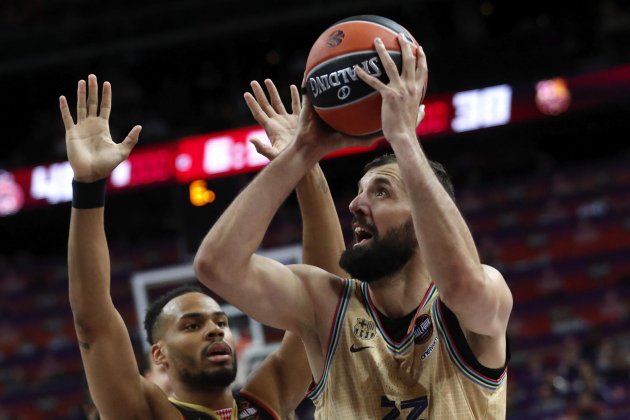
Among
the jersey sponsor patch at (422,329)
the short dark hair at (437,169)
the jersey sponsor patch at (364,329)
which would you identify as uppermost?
the short dark hair at (437,169)

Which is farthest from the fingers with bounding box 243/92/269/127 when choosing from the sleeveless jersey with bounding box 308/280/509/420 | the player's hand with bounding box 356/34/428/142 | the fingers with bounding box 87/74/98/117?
the sleeveless jersey with bounding box 308/280/509/420

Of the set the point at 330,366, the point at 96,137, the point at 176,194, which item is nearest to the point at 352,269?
the point at 330,366

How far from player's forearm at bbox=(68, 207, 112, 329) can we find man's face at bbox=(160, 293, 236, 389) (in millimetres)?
605

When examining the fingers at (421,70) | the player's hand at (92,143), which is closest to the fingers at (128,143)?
the player's hand at (92,143)

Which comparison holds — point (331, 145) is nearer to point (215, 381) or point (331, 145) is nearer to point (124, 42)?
point (215, 381)

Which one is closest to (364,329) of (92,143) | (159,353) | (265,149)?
(265,149)

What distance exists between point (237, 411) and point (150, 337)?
20.9 inches

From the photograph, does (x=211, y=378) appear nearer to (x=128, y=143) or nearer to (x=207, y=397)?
(x=207, y=397)

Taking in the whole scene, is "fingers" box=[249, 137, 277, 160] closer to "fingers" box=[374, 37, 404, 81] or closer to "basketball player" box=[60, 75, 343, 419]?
"basketball player" box=[60, 75, 343, 419]

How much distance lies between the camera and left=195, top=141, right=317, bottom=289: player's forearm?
111 inches

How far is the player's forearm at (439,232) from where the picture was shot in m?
2.60

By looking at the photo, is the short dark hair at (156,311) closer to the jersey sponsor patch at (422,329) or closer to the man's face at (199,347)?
the man's face at (199,347)

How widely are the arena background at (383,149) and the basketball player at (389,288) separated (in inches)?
260

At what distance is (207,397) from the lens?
12.4 ft
